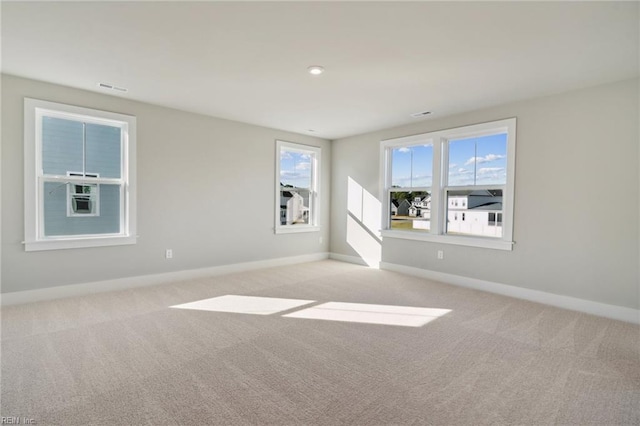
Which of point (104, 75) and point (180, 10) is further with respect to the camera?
point (104, 75)

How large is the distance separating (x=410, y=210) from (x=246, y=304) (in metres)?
3.25

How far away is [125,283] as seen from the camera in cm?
426

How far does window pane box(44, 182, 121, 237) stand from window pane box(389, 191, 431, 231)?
14.3 feet

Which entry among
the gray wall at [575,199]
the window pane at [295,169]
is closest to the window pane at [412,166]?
the gray wall at [575,199]

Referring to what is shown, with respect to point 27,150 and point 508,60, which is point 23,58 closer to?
point 27,150

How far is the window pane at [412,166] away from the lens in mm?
5246

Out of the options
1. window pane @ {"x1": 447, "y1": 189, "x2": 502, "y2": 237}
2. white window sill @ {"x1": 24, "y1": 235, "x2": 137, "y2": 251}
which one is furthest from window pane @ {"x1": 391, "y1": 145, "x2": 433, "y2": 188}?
white window sill @ {"x1": 24, "y1": 235, "x2": 137, "y2": 251}

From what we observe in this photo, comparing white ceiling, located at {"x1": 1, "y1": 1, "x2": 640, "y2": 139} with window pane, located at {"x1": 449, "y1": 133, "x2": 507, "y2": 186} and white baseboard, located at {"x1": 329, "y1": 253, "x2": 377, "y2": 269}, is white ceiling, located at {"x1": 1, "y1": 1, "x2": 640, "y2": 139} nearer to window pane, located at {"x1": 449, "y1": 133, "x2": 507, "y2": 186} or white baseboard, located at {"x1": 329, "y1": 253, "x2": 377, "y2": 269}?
window pane, located at {"x1": 449, "y1": 133, "x2": 507, "y2": 186}

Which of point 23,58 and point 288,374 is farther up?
point 23,58

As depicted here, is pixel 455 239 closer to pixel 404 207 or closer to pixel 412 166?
pixel 404 207

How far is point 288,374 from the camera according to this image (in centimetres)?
223

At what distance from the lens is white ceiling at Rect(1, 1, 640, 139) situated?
222 cm

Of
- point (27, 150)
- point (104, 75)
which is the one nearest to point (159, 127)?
point (104, 75)

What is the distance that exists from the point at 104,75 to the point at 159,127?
1117 millimetres
